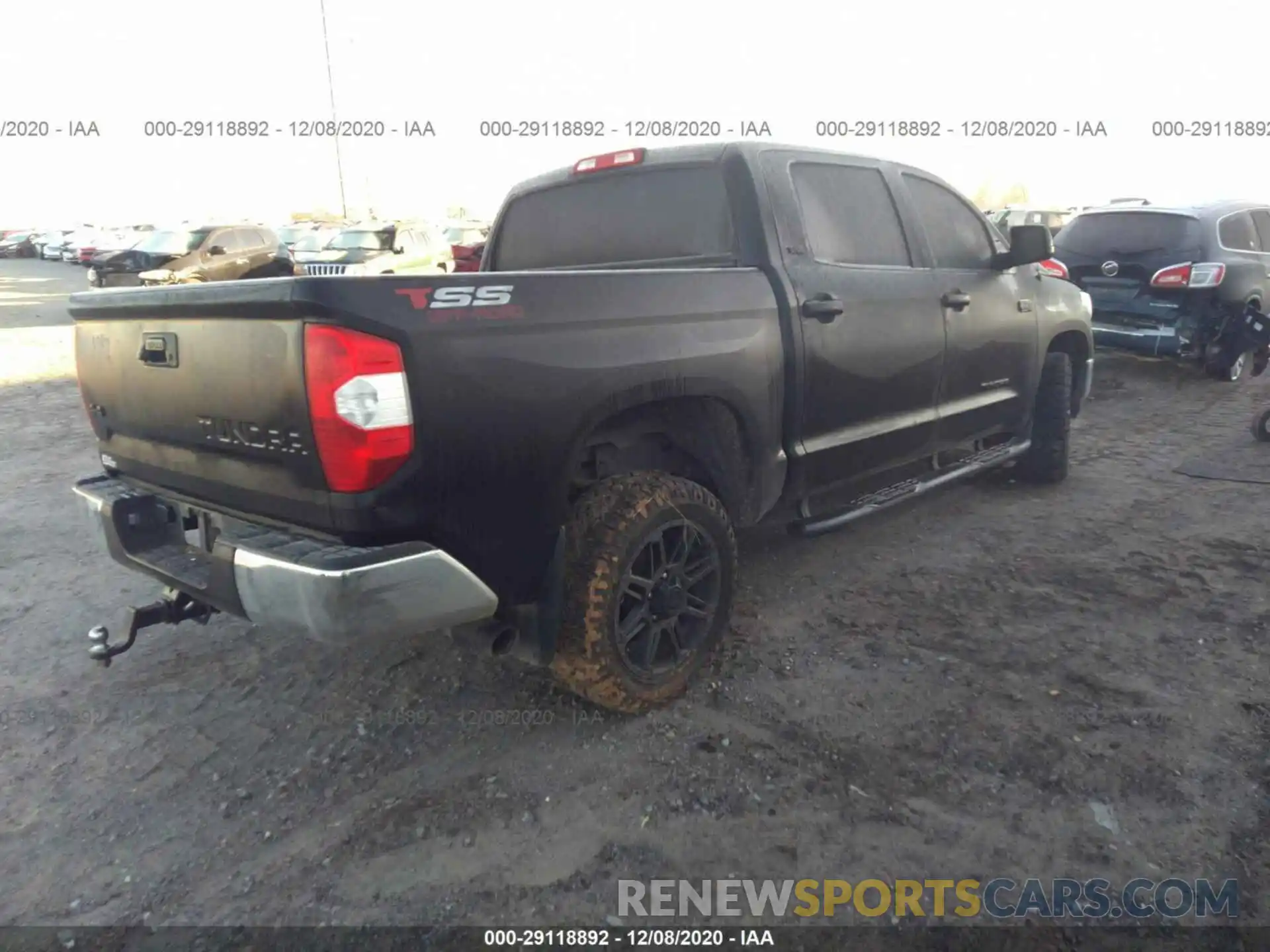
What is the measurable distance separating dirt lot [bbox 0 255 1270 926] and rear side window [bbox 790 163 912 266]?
1492mm

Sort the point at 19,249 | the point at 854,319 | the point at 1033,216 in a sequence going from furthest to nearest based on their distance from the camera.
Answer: the point at 19,249 → the point at 1033,216 → the point at 854,319

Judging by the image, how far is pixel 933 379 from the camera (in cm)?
417

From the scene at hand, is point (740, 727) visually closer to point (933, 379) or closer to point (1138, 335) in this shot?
point (933, 379)

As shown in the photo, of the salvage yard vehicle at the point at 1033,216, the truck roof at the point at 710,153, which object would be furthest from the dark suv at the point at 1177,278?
the salvage yard vehicle at the point at 1033,216

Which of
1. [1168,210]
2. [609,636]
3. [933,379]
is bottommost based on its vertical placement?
[609,636]

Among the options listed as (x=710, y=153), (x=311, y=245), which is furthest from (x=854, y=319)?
(x=311, y=245)

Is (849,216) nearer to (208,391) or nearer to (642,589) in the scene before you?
(642,589)

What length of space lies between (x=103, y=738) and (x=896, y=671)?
2.77 m

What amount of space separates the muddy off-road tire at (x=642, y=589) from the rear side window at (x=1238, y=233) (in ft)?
24.7

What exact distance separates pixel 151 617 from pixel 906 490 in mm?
3162

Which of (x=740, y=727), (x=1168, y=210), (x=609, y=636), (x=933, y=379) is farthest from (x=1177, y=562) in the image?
(x=1168, y=210)

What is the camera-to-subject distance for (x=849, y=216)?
152 inches

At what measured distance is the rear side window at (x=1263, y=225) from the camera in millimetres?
8859

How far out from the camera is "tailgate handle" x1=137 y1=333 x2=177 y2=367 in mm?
2621
